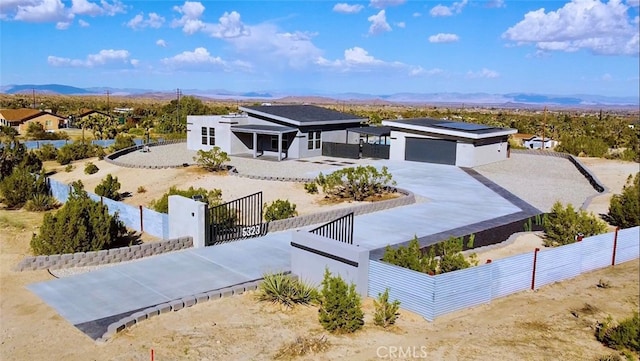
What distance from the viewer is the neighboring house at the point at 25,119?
205ft

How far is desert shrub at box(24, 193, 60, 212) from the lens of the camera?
75.2 ft

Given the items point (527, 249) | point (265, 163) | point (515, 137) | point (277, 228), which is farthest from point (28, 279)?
point (515, 137)

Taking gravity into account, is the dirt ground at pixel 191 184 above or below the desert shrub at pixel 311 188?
below

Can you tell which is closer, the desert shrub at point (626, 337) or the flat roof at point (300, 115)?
the desert shrub at point (626, 337)

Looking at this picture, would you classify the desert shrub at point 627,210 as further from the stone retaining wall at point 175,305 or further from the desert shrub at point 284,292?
the stone retaining wall at point 175,305

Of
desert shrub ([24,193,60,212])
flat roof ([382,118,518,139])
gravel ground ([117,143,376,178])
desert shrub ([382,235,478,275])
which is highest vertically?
flat roof ([382,118,518,139])

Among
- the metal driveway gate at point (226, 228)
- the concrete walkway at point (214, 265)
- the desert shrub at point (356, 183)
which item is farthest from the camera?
the desert shrub at point (356, 183)

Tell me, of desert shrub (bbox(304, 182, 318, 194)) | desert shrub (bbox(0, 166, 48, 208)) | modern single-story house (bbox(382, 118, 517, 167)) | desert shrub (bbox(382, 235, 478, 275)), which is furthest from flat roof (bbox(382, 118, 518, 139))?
desert shrub (bbox(382, 235, 478, 275))

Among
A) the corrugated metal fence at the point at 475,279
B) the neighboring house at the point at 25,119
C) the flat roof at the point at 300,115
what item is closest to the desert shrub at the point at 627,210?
the corrugated metal fence at the point at 475,279

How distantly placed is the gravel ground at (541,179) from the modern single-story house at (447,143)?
92 cm

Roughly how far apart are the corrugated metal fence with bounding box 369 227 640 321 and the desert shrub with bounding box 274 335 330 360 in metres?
2.15

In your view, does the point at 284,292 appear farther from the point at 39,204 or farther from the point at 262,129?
the point at 262,129

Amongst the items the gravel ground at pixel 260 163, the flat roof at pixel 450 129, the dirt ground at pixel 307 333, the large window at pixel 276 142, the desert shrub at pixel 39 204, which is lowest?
the desert shrub at pixel 39 204

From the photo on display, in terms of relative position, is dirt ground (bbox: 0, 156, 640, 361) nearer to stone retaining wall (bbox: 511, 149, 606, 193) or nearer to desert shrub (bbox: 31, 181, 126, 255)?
desert shrub (bbox: 31, 181, 126, 255)
